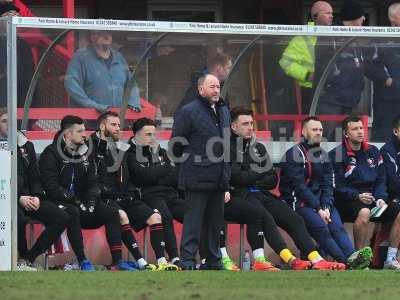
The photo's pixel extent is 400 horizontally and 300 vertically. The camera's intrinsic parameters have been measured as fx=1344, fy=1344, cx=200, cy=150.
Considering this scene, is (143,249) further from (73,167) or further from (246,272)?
(246,272)

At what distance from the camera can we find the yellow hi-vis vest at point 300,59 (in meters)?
15.9

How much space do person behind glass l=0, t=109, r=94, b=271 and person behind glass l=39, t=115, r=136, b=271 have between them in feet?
0.38

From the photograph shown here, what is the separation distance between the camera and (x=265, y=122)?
16.0 meters

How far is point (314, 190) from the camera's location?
49.8ft

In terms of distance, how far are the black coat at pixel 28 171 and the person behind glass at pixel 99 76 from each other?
3.72 ft

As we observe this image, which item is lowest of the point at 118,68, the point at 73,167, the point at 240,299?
the point at 240,299

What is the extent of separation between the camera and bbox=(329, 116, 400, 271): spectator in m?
15.2

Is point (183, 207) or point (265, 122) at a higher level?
point (265, 122)

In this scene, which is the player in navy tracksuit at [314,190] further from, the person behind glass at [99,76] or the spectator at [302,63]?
the person behind glass at [99,76]

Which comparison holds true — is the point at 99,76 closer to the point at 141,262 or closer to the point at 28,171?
the point at 28,171

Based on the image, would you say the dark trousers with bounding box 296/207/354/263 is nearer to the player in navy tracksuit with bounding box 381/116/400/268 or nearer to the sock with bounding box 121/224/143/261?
the player in navy tracksuit with bounding box 381/116/400/268

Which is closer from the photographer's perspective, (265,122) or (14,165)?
(14,165)

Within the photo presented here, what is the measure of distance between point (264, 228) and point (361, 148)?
1655 millimetres

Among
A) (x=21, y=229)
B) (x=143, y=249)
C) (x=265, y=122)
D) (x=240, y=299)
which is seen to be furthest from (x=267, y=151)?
(x=240, y=299)
